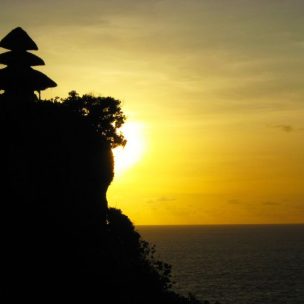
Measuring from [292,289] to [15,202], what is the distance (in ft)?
412

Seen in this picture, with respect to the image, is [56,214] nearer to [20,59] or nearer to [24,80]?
[24,80]

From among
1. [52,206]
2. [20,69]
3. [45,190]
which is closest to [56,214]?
[52,206]

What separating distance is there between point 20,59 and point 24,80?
6.17 feet

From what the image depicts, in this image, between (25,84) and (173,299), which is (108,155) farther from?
(173,299)

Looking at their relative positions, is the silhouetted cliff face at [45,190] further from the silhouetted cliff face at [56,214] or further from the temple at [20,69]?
the temple at [20,69]

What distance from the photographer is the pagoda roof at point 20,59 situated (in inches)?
1700

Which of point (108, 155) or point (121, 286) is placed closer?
point (121, 286)

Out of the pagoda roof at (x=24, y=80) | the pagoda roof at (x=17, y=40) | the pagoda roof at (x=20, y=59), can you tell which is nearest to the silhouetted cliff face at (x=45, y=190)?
the pagoda roof at (x=24, y=80)

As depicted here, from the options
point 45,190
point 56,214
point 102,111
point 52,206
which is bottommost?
point 56,214

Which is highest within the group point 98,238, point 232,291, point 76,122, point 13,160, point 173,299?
point 76,122

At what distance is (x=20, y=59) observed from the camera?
43531 mm

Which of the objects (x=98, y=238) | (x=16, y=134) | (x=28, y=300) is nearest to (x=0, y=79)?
(x=16, y=134)

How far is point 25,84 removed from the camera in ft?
141

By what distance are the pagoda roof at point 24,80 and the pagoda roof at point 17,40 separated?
2.01 metres
